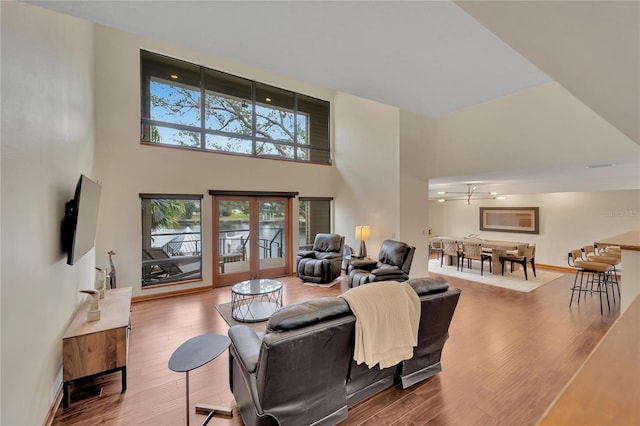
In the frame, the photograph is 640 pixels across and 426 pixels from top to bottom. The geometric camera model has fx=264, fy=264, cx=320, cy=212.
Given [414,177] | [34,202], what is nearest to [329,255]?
[414,177]

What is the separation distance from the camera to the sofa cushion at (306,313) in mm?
1661

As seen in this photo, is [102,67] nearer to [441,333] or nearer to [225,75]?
[225,75]

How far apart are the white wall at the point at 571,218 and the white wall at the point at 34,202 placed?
32.3 ft

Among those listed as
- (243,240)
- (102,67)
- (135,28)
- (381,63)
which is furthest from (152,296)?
(381,63)

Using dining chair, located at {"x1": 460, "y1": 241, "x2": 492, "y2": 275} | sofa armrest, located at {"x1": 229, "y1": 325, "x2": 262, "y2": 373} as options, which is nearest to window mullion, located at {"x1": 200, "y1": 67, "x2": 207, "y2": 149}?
sofa armrest, located at {"x1": 229, "y1": 325, "x2": 262, "y2": 373}

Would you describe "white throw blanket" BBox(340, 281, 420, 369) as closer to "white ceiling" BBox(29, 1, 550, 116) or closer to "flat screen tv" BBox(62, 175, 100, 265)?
"white ceiling" BBox(29, 1, 550, 116)

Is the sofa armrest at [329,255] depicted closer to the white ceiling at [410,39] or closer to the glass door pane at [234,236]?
the glass door pane at [234,236]

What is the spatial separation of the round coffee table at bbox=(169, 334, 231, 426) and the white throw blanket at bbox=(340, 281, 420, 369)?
3.23 ft

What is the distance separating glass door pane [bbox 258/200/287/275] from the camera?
20.6ft

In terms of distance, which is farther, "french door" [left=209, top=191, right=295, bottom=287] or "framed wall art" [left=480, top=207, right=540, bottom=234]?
"framed wall art" [left=480, top=207, right=540, bottom=234]

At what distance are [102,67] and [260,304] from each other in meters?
4.91

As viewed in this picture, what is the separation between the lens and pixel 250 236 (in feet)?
20.1

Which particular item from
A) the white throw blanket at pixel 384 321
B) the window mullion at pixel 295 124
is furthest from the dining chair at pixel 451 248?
the white throw blanket at pixel 384 321

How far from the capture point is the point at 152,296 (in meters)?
4.93
